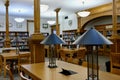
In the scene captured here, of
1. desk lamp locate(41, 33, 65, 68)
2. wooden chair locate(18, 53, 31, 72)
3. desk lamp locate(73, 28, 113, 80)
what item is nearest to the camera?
desk lamp locate(73, 28, 113, 80)

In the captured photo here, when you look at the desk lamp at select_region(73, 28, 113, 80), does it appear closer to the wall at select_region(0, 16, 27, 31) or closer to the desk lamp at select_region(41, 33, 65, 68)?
the desk lamp at select_region(41, 33, 65, 68)

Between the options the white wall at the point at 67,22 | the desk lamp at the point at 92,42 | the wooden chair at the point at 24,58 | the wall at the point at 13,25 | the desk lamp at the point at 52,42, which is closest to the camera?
the desk lamp at the point at 92,42

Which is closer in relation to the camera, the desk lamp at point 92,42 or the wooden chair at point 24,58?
the desk lamp at point 92,42

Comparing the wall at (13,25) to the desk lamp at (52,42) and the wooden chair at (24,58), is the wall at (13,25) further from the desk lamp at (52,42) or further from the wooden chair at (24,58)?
the desk lamp at (52,42)

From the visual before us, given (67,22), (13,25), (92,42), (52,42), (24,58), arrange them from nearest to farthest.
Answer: (92,42) < (52,42) < (24,58) < (13,25) < (67,22)

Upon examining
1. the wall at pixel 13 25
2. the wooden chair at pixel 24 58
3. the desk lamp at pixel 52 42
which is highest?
the wall at pixel 13 25

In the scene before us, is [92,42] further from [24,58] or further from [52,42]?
[24,58]

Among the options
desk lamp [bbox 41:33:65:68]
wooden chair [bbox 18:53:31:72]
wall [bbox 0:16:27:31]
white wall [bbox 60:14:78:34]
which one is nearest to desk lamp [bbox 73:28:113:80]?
desk lamp [bbox 41:33:65:68]

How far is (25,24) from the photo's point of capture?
12.4m

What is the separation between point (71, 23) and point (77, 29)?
89 cm

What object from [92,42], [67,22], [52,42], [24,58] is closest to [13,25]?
[67,22]

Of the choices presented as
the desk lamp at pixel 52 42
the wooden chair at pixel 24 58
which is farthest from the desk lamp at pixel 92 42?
the wooden chair at pixel 24 58

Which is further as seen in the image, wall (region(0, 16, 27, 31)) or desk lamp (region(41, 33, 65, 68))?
wall (region(0, 16, 27, 31))

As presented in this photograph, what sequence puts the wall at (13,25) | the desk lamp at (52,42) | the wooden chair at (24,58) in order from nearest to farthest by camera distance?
1. the desk lamp at (52,42)
2. the wooden chair at (24,58)
3. the wall at (13,25)
